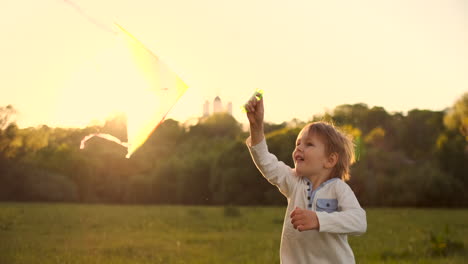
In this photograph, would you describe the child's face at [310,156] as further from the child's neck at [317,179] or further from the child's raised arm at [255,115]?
the child's raised arm at [255,115]

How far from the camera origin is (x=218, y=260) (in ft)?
28.0

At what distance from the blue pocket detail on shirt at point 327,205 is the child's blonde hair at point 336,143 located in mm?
273

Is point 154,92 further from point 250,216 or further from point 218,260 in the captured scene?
point 250,216

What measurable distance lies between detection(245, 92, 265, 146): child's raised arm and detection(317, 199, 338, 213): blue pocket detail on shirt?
549 mm

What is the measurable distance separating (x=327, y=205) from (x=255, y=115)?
2.26 feet

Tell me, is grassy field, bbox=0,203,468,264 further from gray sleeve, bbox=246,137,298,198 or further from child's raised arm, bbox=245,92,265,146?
child's raised arm, bbox=245,92,265,146

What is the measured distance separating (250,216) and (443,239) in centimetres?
745

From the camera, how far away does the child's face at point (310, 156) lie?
3.73 m

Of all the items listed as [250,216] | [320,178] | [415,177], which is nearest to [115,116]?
[320,178]

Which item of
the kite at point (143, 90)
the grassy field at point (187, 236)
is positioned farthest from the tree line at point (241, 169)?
the kite at point (143, 90)

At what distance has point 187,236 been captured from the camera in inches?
459

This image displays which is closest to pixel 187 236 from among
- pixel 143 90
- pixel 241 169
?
pixel 143 90

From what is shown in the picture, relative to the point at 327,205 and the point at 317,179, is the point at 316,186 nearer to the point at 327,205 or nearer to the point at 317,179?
the point at 317,179

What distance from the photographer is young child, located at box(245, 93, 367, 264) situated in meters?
3.53
